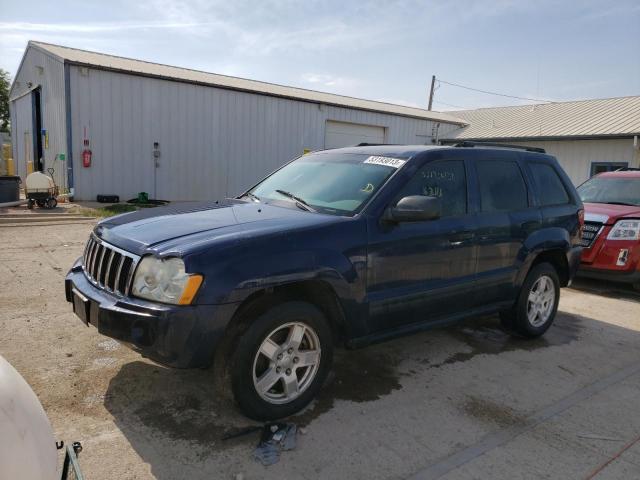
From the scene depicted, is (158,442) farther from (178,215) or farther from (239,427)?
(178,215)

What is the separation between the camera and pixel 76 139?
13.6 meters

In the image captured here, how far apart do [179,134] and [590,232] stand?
1178 centimetres

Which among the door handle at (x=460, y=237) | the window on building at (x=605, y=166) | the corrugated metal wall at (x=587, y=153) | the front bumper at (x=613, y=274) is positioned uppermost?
the corrugated metal wall at (x=587, y=153)

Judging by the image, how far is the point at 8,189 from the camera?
41.2 ft

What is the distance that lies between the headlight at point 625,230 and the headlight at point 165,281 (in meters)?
6.61

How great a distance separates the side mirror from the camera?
11.8 feet

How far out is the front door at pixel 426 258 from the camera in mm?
3648

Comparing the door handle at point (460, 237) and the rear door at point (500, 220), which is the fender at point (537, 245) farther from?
the door handle at point (460, 237)

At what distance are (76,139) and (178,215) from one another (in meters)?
11.5

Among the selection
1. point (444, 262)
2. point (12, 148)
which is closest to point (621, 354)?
point (444, 262)

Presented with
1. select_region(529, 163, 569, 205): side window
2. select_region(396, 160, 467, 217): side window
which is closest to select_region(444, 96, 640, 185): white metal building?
select_region(529, 163, 569, 205): side window

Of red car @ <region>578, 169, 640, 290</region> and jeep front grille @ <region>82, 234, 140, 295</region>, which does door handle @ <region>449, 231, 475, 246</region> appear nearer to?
jeep front grille @ <region>82, 234, 140, 295</region>

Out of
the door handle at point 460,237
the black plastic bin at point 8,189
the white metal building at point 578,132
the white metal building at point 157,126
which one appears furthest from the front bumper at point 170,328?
the white metal building at point 578,132

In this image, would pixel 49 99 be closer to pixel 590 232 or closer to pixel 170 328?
pixel 590 232
